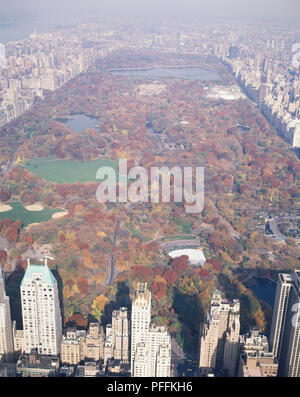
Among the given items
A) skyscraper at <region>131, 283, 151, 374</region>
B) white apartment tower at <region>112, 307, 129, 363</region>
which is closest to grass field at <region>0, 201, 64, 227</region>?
white apartment tower at <region>112, 307, 129, 363</region>

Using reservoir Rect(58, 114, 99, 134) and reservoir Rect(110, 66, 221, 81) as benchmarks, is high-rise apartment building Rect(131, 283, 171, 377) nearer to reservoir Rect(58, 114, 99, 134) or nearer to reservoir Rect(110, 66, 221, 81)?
reservoir Rect(58, 114, 99, 134)

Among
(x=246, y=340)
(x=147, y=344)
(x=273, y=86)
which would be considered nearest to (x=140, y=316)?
(x=147, y=344)

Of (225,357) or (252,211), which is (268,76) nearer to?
(252,211)

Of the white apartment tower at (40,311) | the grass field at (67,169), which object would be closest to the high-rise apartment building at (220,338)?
the white apartment tower at (40,311)

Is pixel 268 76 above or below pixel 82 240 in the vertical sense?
above

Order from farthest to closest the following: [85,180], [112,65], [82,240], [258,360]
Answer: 1. [112,65]
2. [85,180]
3. [82,240]
4. [258,360]

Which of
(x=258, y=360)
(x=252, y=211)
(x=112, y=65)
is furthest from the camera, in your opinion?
(x=112, y=65)

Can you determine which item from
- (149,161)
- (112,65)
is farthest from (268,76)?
(149,161)
